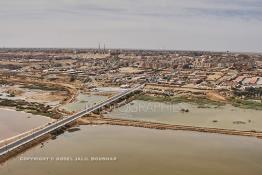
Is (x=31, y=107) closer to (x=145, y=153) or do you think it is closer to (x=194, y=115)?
(x=194, y=115)

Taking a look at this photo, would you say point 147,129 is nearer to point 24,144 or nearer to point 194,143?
point 194,143

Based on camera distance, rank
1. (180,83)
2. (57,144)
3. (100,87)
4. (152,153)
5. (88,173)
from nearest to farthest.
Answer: (88,173) → (152,153) → (57,144) → (100,87) → (180,83)

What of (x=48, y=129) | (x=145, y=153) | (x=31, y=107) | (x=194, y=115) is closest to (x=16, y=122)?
(x=48, y=129)

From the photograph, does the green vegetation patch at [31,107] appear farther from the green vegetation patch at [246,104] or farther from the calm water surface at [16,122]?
the green vegetation patch at [246,104]

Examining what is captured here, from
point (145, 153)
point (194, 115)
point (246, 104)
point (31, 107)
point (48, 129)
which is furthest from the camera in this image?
point (246, 104)

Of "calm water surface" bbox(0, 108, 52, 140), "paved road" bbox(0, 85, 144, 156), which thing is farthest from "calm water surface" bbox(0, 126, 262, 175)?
"calm water surface" bbox(0, 108, 52, 140)

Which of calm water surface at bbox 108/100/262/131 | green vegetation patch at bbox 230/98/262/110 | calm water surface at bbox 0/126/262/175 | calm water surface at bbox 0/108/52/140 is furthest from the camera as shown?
green vegetation patch at bbox 230/98/262/110

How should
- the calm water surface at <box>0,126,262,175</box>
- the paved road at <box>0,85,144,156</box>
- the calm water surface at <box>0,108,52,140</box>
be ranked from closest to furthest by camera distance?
the calm water surface at <box>0,126,262,175</box> → the paved road at <box>0,85,144,156</box> → the calm water surface at <box>0,108,52,140</box>

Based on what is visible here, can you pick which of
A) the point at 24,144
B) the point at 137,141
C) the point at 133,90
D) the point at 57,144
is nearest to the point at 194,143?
the point at 137,141

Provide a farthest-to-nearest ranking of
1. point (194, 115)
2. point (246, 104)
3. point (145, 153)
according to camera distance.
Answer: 1. point (246, 104)
2. point (194, 115)
3. point (145, 153)

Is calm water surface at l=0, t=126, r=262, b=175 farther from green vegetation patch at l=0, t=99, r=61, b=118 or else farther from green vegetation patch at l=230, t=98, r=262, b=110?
green vegetation patch at l=230, t=98, r=262, b=110

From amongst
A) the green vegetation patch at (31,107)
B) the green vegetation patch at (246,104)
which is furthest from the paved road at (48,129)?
the green vegetation patch at (246,104)
